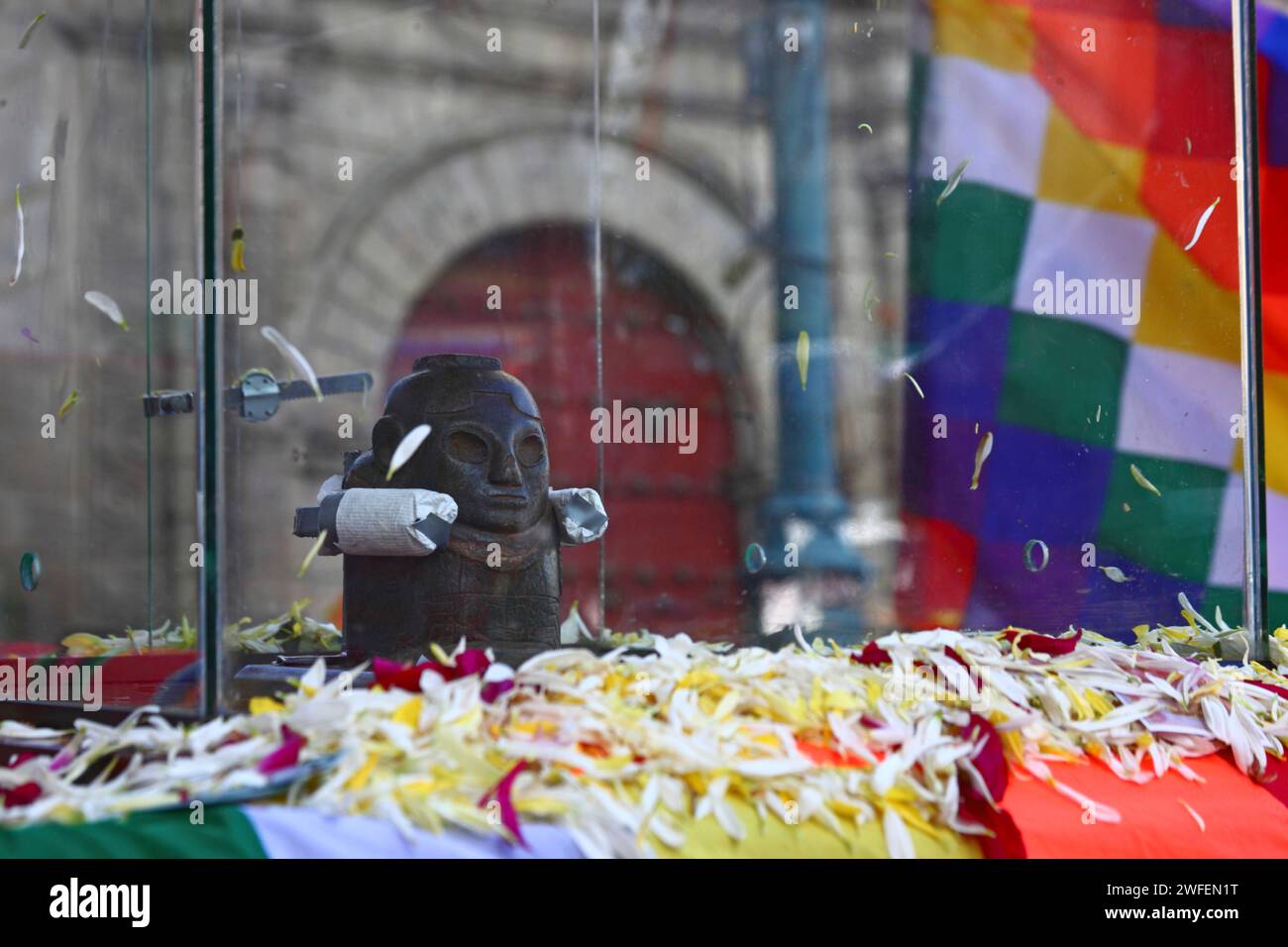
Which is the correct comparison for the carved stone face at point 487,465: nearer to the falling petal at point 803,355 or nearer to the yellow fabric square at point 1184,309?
the yellow fabric square at point 1184,309

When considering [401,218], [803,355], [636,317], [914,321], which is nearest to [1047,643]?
[914,321]

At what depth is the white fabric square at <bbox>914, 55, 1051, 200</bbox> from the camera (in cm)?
296

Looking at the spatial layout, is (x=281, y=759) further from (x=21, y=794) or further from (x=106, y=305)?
(x=106, y=305)

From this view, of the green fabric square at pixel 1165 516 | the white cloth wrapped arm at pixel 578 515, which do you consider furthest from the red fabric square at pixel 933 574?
the white cloth wrapped arm at pixel 578 515

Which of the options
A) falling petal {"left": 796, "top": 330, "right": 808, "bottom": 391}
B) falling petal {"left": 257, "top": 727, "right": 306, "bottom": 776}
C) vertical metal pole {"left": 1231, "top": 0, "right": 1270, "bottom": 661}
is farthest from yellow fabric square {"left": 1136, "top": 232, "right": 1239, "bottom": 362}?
falling petal {"left": 257, "top": 727, "right": 306, "bottom": 776}

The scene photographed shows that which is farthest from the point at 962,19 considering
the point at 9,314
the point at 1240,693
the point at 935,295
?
the point at 9,314

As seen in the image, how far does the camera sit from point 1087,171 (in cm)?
279

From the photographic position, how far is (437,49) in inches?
138

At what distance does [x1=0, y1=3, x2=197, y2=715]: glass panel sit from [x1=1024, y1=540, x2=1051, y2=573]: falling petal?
160 centimetres

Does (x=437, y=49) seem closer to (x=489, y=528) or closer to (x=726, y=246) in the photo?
(x=726, y=246)

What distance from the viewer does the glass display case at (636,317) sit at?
203 cm

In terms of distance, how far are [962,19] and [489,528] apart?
2.06 meters

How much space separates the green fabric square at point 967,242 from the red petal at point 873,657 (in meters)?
1.25
